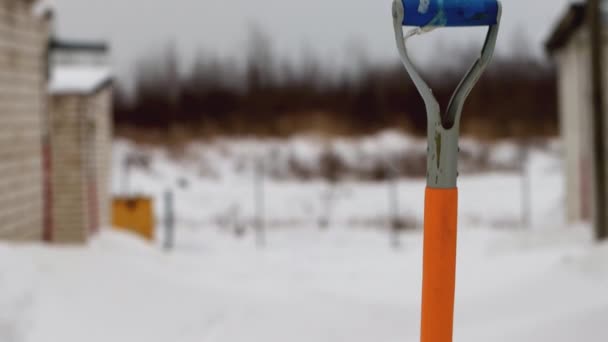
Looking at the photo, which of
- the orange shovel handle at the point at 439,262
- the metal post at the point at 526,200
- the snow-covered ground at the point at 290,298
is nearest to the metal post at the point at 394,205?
the metal post at the point at 526,200

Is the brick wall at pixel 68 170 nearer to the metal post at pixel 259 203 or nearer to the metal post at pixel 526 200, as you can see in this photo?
the metal post at pixel 259 203

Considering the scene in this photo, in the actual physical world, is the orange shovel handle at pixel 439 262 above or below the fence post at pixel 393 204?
above

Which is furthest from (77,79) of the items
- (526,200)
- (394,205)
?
(526,200)

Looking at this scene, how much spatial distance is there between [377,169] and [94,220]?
18841mm

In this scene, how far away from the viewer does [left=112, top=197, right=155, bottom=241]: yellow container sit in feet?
52.3

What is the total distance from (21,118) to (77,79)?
295 cm

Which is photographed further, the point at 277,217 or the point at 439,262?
the point at 277,217

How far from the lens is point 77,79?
38.5 ft

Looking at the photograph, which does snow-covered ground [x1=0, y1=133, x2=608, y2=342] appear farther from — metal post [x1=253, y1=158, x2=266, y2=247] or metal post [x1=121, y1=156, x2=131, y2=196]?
metal post [x1=121, y1=156, x2=131, y2=196]

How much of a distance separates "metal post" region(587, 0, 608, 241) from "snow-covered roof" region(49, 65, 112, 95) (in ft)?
26.5

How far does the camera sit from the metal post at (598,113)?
26.1 feet

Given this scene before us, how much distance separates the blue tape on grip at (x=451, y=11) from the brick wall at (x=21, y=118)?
23.7 ft

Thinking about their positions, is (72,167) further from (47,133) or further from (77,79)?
(77,79)

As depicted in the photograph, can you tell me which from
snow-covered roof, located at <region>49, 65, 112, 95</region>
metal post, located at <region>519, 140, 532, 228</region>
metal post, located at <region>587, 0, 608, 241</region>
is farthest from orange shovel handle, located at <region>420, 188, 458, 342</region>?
metal post, located at <region>519, 140, 532, 228</region>
